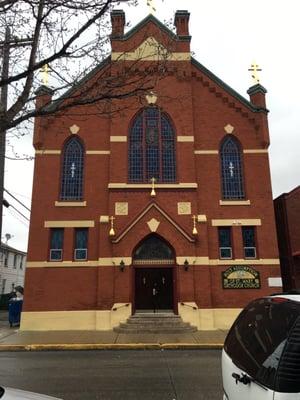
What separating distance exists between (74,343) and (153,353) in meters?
3.37

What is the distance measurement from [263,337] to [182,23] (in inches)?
888

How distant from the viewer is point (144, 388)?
8438mm

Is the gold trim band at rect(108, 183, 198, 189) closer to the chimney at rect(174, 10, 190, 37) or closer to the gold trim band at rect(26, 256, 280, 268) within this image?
the gold trim band at rect(26, 256, 280, 268)

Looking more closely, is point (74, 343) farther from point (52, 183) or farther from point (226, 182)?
point (226, 182)

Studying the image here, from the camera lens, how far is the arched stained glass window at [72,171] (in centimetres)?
2123

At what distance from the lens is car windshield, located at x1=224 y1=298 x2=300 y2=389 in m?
3.03

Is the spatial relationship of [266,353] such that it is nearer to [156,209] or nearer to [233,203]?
[156,209]

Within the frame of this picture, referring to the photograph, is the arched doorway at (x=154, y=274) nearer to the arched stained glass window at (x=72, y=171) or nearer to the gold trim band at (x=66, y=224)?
the gold trim band at (x=66, y=224)

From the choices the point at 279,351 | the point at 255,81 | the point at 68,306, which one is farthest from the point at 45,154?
the point at 279,351

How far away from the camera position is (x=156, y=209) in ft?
66.0

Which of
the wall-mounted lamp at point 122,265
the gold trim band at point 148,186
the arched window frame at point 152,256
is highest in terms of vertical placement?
the gold trim band at point 148,186

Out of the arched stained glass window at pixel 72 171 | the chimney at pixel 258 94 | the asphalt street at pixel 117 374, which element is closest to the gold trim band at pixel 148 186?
the arched stained glass window at pixel 72 171

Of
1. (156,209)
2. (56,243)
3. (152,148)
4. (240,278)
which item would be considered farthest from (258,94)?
(56,243)

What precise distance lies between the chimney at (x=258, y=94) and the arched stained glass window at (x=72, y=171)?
9636 mm
